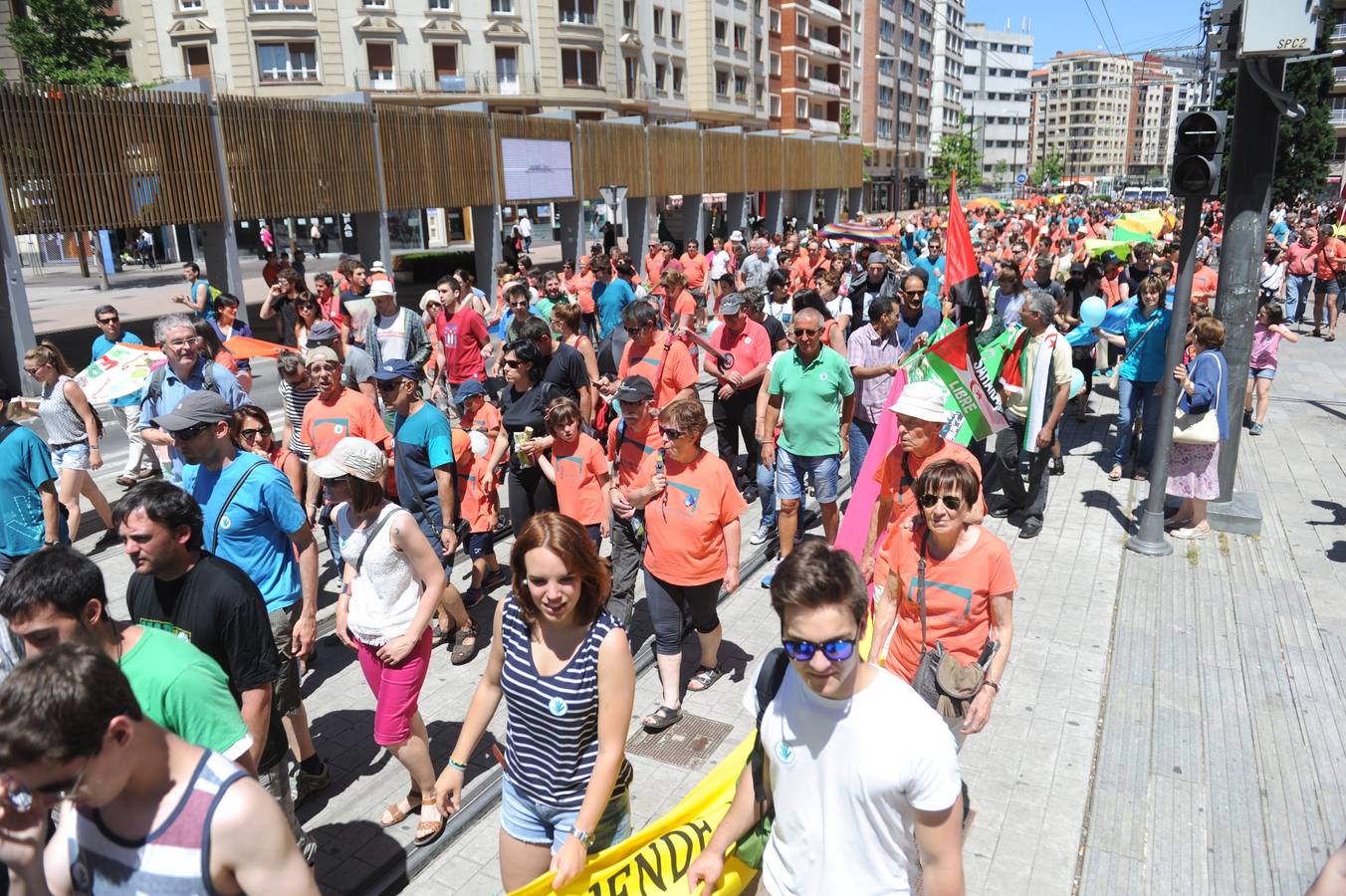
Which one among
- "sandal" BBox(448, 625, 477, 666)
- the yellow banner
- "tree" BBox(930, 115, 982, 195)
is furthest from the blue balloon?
"tree" BBox(930, 115, 982, 195)

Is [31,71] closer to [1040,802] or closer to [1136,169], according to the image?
[1040,802]

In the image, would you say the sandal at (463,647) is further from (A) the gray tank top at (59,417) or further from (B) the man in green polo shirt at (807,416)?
(A) the gray tank top at (59,417)

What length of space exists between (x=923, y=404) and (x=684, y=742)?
2.20 m

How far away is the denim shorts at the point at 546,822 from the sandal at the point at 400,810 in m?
1.40

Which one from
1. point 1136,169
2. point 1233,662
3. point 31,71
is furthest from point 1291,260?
point 1136,169

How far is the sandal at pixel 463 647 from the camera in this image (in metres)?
6.02

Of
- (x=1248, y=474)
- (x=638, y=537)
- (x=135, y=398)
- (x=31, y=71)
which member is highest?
(x=31, y=71)

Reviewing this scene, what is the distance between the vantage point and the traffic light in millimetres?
6742

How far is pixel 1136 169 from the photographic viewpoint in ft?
644

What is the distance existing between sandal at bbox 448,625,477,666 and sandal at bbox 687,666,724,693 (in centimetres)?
150

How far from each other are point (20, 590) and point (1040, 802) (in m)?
4.26

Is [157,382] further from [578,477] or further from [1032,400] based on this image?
[1032,400]

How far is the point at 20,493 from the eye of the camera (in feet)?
17.5

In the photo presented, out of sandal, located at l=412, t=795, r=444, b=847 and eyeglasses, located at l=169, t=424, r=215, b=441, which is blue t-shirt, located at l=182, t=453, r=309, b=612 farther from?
sandal, located at l=412, t=795, r=444, b=847
